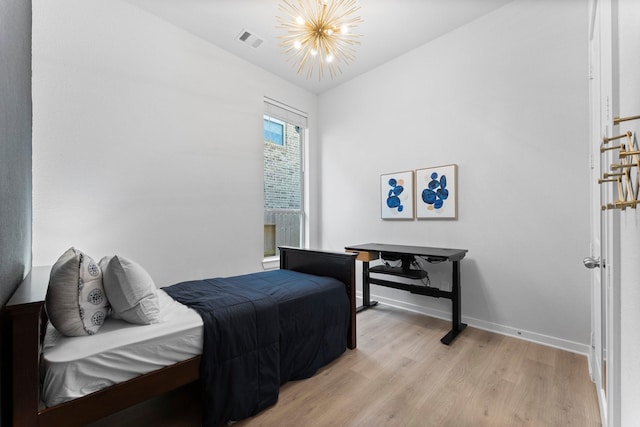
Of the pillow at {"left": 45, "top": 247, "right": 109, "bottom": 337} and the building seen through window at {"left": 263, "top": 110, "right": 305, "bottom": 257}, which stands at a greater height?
the building seen through window at {"left": 263, "top": 110, "right": 305, "bottom": 257}

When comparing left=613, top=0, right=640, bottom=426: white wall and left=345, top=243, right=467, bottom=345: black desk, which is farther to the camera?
left=345, top=243, right=467, bottom=345: black desk

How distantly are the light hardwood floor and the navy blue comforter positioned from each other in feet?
0.42

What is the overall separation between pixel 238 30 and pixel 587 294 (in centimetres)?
419

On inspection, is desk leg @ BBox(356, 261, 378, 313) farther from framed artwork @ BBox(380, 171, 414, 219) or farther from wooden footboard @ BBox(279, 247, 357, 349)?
wooden footboard @ BBox(279, 247, 357, 349)

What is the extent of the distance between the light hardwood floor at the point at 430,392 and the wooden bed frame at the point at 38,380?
405 millimetres

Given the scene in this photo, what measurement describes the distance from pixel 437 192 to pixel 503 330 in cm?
153

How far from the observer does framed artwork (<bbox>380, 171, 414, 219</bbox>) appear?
131 inches

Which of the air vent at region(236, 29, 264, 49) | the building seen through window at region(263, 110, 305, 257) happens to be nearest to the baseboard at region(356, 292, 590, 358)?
the building seen through window at region(263, 110, 305, 257)

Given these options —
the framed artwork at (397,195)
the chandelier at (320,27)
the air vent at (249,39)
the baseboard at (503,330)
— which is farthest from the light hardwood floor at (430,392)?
the air vent at (249,39)

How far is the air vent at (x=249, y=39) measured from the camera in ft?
9.95

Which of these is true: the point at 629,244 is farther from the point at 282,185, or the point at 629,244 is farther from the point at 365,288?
the point at 282,185

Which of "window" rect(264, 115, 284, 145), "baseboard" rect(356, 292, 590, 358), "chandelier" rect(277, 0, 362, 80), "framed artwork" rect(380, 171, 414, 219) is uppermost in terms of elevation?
"chandelier" rect(277, 0, 362, 80)

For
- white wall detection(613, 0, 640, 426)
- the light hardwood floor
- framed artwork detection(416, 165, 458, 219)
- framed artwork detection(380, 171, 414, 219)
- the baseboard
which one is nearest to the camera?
white wall detection(613, 0, 640, 426)

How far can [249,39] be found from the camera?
3123 mm
